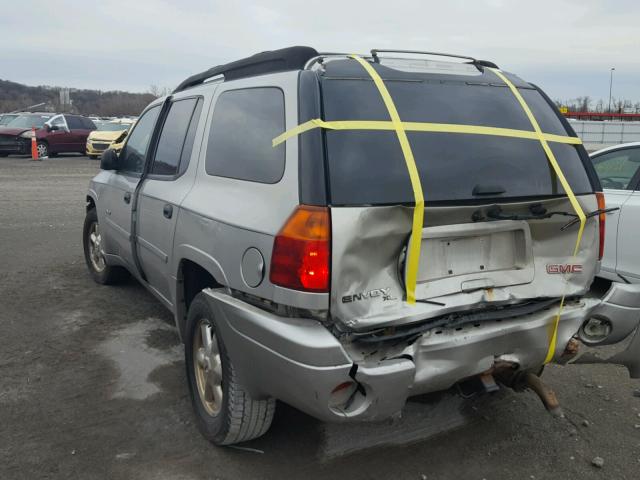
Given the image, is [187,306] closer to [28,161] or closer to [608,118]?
[28,161]

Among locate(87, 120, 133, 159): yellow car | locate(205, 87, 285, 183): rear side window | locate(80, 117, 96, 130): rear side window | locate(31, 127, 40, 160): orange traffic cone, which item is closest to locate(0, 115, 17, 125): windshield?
locate(31, 127, 40, 160): orange traffic cone

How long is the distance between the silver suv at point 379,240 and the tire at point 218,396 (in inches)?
0.6

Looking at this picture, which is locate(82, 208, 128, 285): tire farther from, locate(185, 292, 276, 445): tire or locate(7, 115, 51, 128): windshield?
locate(7, 115, 51, 128): windshield

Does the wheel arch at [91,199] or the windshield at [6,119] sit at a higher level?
the windshield at [6,119]

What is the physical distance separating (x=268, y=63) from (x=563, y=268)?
1870mm

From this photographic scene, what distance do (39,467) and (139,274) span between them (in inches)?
73.7

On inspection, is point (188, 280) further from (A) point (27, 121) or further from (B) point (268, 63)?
(A) point (27, 121)

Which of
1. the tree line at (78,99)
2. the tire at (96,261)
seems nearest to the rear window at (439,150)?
the tire at (96,261)

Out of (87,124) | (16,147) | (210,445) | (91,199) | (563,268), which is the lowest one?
(210,445)

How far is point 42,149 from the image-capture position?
23.2 m

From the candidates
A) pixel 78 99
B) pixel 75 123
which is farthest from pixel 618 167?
pixel 78 99

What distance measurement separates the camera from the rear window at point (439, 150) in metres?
2.60

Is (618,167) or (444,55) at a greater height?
(444,55)

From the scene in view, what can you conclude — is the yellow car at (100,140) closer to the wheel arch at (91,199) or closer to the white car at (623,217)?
the wheel arch at (91,199)
